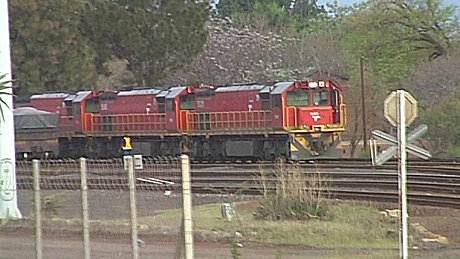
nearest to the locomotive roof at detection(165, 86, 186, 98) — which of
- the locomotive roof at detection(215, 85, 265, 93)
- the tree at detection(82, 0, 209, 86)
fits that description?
the locomotive roof at detection(215, 85, 265, 93)

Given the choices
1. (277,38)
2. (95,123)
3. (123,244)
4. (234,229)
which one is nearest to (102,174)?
(234,229)

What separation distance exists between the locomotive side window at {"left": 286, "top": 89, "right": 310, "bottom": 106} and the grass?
1794 cm

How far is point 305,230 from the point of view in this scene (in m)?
16.3

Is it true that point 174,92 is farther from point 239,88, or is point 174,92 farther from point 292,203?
point 292,203

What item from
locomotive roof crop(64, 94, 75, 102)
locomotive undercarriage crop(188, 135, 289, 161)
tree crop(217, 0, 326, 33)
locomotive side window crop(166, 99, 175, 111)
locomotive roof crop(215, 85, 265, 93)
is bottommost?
locomotive undercarriage crop(188, 135, 289, 161)

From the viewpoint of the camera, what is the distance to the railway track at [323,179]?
1825 centimetres

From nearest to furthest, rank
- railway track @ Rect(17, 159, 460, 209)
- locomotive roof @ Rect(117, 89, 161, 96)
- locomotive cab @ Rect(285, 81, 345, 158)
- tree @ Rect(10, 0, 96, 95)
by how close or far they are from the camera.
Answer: railway track @ Rect(17, 159, 460, 209) < locomotive cab @ Rect(285, 81, 345, 158) < locomotive roof @ Rect(117, 89, 161, 96) < tree @ Rect(10, 0, 96, 95)

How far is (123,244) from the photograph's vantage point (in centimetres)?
1416

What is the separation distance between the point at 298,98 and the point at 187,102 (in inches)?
192

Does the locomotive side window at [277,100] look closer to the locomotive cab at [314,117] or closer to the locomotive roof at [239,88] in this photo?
the locomotive cab at [314,117]

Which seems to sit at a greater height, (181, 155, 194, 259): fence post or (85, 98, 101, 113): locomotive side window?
(85, 98, 101, 113): locomotive side window

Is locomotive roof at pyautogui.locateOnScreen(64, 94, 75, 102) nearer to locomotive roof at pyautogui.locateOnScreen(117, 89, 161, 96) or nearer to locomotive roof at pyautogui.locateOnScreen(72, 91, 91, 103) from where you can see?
locomotive roof at pyautogui.locateOnScreen(72, 91, 91, 103)

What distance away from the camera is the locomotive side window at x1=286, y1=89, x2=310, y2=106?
3628 centimetres

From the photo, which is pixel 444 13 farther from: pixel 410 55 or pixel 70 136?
pixel 70 136
